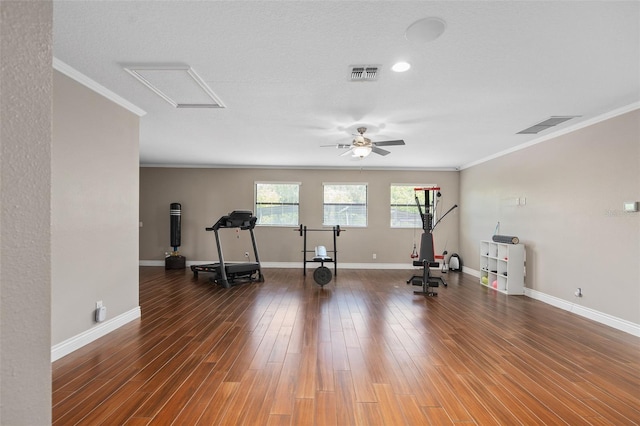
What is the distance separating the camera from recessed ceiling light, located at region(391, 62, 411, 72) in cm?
290

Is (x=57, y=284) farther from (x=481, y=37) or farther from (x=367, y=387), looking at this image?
(x=481, y=37)

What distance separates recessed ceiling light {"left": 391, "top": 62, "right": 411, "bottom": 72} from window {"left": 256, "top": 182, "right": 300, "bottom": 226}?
19.1 feet

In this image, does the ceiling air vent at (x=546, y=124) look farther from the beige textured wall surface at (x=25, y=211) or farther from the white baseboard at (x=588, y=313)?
the beige textured wall surface at (x=25, y=211)

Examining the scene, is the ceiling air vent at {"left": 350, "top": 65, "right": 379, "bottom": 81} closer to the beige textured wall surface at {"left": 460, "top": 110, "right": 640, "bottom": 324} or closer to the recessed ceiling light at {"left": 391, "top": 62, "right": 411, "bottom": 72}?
the recessed ceiling light at {"left": 391, "top": 62, "right": 411, "bottom": 72}

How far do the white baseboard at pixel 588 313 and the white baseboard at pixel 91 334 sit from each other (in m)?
5.96

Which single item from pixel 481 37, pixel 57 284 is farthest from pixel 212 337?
pixel 481 37

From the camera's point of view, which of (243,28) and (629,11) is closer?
(629,11)

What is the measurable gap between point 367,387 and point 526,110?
373 cm

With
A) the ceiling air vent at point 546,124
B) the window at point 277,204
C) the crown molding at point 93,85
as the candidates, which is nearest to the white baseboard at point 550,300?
the window at point 277,204

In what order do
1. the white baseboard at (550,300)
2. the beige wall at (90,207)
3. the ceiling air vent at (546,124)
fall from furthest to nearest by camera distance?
the ceiling air vent at (546,124) < the white baseboard at (550,300) < the beige wall at (90,207)

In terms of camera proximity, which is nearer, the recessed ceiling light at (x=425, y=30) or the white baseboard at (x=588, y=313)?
the recessed ceiling light at (x=425, y=30)

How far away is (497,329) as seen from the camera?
3.96 meters

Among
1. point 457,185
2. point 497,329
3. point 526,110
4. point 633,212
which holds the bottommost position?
point 497,329

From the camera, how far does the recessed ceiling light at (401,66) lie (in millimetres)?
2900
